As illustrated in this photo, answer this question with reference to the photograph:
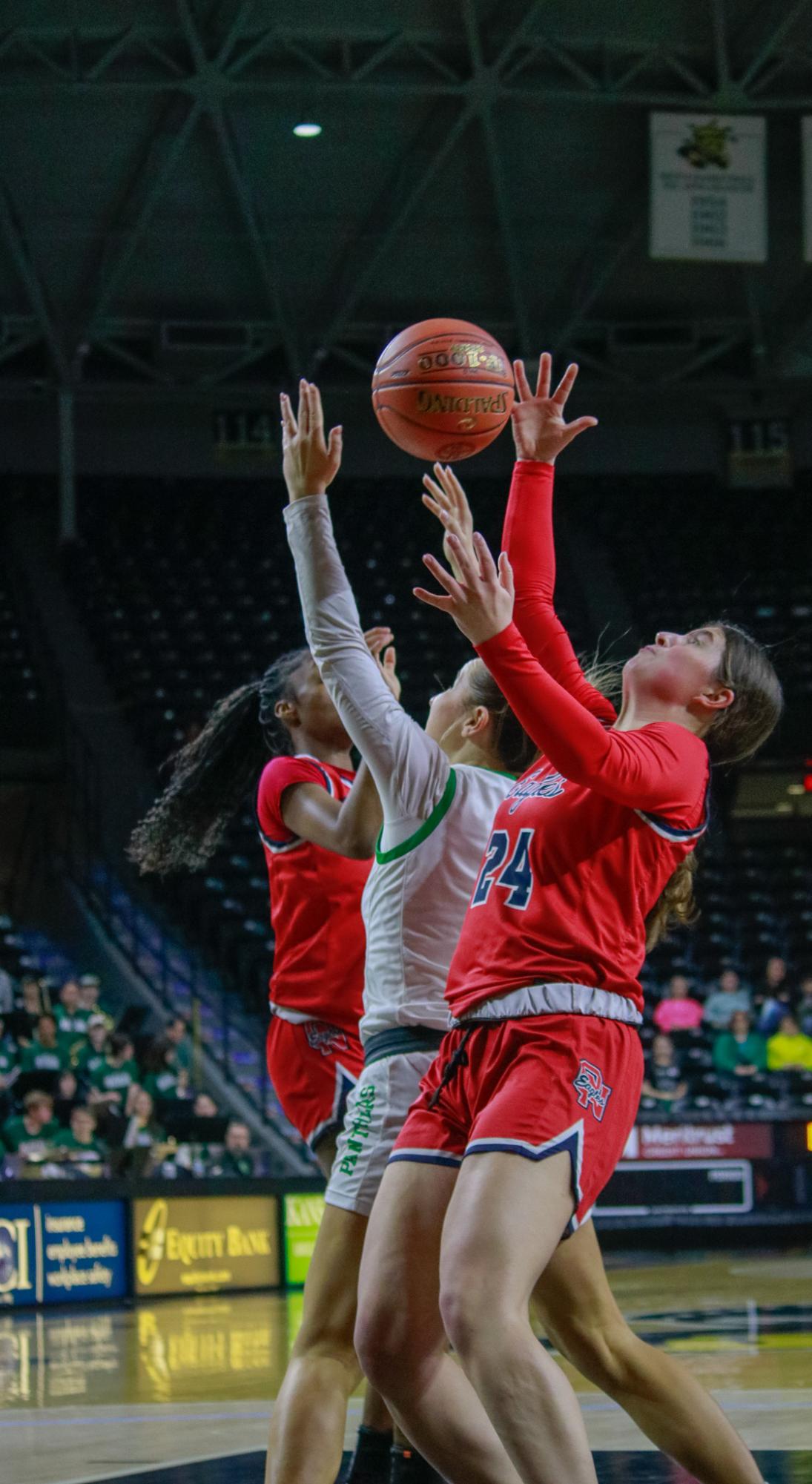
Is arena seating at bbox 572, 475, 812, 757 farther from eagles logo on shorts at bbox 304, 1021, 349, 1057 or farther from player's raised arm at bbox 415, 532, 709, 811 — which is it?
player's raised arm at bbox 415, 532, 709, 811

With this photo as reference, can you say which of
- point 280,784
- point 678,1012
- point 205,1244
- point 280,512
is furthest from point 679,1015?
point 280,784

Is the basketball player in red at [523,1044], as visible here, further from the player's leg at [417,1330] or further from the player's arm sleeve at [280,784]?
the player's arm sleeve at [280,784]

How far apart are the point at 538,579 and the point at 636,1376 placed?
1735mm

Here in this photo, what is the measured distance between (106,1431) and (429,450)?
11.2 feet

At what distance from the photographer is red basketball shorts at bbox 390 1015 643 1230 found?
341 centimetres

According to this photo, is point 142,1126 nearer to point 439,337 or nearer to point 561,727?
point 439,337

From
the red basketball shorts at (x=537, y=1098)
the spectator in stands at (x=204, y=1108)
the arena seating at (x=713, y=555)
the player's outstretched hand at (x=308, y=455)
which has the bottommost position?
the spectator in stands at (x=204, y=1108)

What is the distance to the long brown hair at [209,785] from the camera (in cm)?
543

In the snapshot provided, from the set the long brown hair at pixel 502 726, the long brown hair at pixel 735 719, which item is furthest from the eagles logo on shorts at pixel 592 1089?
the long brown hair at pixel 502 726

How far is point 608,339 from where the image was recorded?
2144cm

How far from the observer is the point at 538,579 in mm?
4234

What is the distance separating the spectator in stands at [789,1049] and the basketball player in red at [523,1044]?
39.2ft

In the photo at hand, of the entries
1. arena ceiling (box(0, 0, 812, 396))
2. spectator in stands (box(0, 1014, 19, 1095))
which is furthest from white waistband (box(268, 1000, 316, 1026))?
arena ceiling (box(0, 0, 812, 396))

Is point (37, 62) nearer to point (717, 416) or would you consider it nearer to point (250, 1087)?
point (250, 1087)
